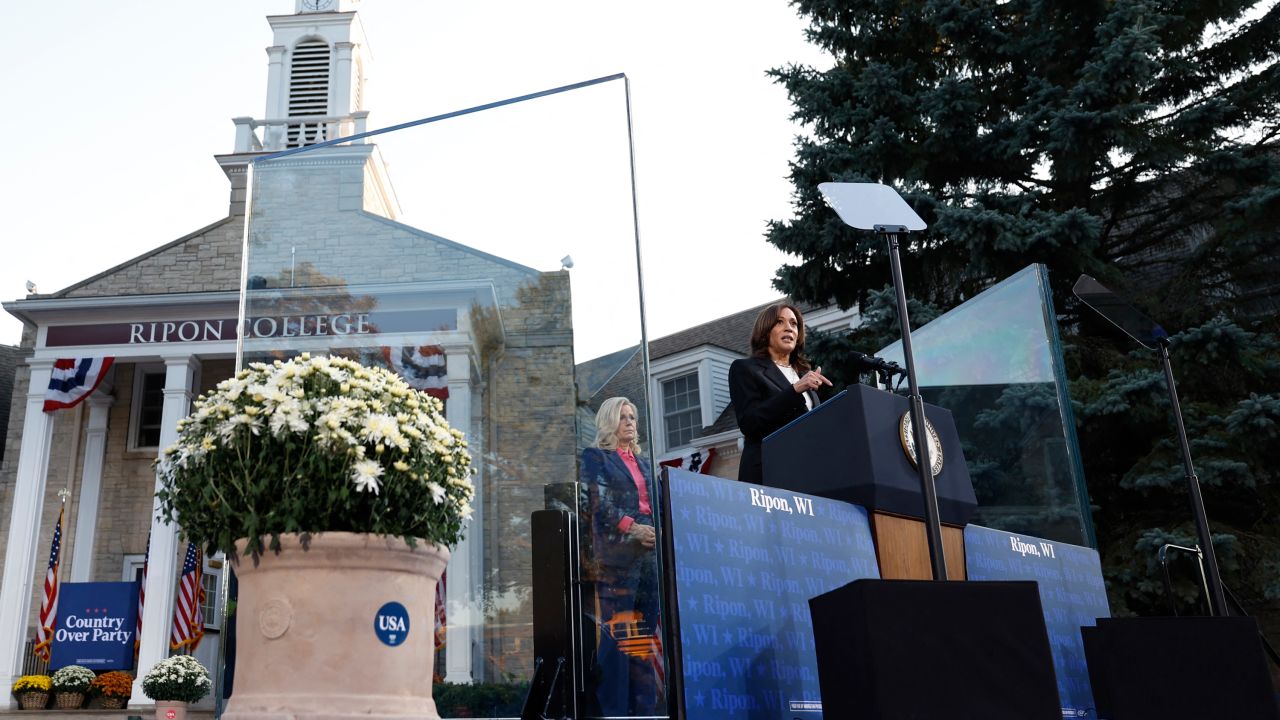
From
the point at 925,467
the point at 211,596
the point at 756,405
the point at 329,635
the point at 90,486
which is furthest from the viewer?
the point at 90,486

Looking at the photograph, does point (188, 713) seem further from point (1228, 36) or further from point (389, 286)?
point (1228, 36)

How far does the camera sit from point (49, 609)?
52.7 feet

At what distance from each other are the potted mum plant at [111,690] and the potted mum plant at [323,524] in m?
14.4

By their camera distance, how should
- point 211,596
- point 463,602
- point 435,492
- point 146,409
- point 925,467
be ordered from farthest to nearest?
1. point 146,409
2. point 211,596
3. point 463,602
4. point 925,467
5. point 435,492

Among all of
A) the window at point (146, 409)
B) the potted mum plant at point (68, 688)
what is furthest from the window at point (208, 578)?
the potted mum plant at point (68, 688)

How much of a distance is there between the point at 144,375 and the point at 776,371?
1779 centimetres

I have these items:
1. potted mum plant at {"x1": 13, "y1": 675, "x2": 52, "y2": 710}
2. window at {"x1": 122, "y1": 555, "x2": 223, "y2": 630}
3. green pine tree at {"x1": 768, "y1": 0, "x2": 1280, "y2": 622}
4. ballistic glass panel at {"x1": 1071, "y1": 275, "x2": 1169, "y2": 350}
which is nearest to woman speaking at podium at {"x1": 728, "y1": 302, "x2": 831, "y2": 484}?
ballistic glass panel at {"x1": 1071, "y1": 275, "x2": 1169, "y2": 350}

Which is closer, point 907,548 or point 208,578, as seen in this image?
point 907,548

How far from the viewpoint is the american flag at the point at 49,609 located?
52.0ft

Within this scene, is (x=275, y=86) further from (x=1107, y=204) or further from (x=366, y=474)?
(x=366, y=474)

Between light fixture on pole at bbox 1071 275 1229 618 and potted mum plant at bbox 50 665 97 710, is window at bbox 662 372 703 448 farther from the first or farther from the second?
light fixture on pole at bbox 1071 275 1229 618

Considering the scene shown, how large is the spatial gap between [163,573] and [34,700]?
241 cm

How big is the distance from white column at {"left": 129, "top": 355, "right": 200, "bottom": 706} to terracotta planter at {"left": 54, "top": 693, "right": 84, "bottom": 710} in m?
0.80

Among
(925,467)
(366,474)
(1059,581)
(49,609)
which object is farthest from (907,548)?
(49,609)
